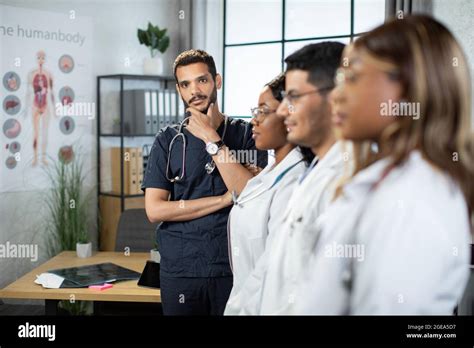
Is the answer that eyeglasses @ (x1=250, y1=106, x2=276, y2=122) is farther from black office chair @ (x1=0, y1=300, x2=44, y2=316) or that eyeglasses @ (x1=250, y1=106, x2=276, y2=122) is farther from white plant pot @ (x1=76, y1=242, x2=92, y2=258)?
white plant pot @ (x1=76, y1=242, x2=92, y2=258)

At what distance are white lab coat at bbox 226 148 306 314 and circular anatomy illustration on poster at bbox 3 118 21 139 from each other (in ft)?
3.09

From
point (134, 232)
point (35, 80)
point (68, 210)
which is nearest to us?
point (35, 80)

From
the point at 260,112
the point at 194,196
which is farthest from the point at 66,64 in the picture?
the point at 260,112

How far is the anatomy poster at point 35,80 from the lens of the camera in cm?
206

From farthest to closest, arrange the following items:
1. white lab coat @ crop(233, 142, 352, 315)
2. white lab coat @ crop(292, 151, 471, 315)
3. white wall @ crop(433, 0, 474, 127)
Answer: white wall @ crop(433, 0, 474, 127), white lab coat @ crop(233, 142, 352, 315), white lab coat @ crop(292, 151, 471, 315)

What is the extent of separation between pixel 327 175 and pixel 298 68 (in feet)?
0.85

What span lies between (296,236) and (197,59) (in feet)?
2.08

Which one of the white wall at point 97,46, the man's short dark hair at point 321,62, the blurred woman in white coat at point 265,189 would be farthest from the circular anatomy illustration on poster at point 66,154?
the man's short dark hair at point 321,62

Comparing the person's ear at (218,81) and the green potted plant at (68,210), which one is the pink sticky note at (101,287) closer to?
the green potted plant at (68,210)

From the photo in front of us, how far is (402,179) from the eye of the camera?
1207 millimetres

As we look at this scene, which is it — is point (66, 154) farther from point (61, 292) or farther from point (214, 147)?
point (214, 147)

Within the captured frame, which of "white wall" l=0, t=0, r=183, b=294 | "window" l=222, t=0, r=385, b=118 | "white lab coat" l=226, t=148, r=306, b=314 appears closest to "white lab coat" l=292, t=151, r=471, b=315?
"white lab coat" l=226, t=148, r=306, b=314

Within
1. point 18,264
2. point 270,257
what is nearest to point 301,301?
point 270,257

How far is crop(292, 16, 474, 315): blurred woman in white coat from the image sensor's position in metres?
1.19
